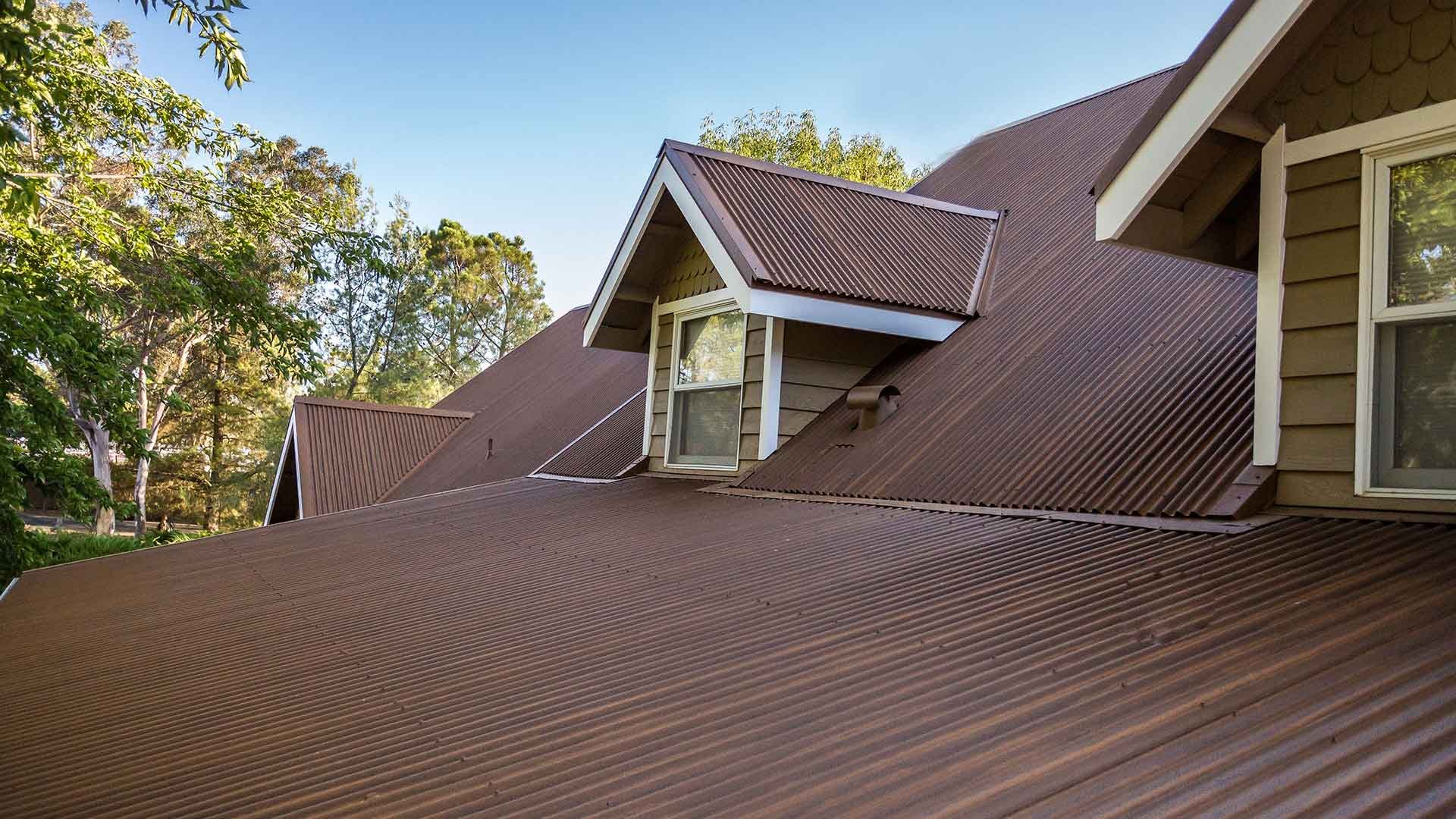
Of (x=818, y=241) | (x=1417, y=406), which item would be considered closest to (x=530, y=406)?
(x=818, y=241)

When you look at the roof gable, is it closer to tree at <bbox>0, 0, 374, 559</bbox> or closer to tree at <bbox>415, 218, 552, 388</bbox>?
tree at <bbox>0, 0, 374, 559</bbox>

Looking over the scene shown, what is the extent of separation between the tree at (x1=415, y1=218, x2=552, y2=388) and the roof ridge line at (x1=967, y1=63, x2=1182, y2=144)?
35.2 meters

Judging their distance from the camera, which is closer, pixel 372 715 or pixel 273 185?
pixel 372 715

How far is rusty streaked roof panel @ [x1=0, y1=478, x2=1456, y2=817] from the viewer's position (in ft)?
7.13

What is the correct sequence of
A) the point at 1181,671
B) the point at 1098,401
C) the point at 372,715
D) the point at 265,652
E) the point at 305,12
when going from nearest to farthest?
1. the point at 1181,671
2. the point at 372,715
3. the point at 265,652
4. the point at 1098,401
5. the point at 305,12

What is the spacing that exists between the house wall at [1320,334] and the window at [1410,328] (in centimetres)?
8

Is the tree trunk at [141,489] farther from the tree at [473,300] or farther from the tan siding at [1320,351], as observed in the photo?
the tan siding at [1320,351]

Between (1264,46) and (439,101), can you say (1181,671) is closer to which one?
(1264,46)

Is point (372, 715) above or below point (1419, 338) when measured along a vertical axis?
below

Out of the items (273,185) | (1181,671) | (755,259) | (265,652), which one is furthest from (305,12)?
(1181,671)

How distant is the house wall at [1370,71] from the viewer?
4.12 meters

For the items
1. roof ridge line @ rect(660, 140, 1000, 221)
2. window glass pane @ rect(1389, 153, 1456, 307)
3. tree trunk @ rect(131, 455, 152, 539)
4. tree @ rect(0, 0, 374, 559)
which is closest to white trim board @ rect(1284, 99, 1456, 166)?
window glass pane @ rect(1389, 153, 1456, 307)

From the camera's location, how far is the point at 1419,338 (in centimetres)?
415

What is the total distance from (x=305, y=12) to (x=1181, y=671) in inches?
1713
